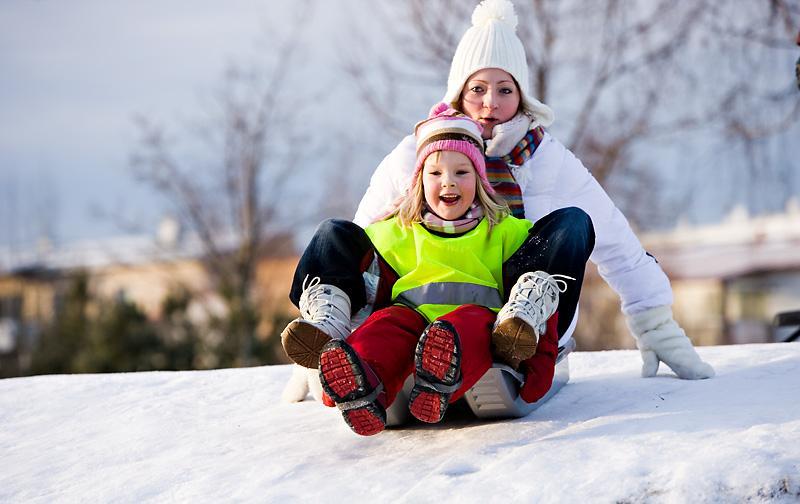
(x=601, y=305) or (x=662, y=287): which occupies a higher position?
(x=662, y=287)

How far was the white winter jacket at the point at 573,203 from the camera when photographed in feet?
11.9

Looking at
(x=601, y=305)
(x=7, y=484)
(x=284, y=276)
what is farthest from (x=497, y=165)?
(x=284, y=276)

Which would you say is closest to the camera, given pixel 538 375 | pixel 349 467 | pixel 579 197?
pixel 349 467

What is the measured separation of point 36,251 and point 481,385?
1069 inches

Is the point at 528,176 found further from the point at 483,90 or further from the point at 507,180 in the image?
the point at 483,90

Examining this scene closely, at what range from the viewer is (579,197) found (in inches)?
147

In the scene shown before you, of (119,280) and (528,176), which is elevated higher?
(528,176)

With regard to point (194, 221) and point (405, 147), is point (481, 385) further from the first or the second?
point (194, 221)

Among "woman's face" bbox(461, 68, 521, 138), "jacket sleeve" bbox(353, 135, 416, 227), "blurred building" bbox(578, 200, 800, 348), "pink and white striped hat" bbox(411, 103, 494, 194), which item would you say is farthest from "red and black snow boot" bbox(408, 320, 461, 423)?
"blurred building" bbox(578, 200, 800, 348)

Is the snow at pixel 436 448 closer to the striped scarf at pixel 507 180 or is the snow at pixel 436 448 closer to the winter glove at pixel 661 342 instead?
the winter glove at pixel 661 342

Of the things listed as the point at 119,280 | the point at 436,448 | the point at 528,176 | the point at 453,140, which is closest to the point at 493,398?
the point at 436,448

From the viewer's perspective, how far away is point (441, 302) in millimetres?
3033

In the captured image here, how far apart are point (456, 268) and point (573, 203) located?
86 cm

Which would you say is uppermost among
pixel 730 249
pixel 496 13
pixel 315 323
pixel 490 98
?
pixel 496 13
